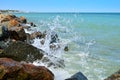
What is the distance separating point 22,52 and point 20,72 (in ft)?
12.3

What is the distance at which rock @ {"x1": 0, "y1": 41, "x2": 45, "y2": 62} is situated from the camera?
10.8 metres

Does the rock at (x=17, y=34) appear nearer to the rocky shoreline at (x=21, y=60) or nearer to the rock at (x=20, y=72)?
the rocky shoreline at (x=21, y=60)

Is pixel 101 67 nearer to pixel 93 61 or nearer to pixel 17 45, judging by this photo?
pixel 93 61

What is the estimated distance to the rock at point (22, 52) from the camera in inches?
425

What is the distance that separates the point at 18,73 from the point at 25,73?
166 mm

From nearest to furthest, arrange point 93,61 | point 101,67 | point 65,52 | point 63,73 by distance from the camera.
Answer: point 63,73 < point 101,67 < point 93,61 < point 65,52

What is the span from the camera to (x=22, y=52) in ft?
37.1

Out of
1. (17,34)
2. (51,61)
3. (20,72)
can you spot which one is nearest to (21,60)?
(51,61)

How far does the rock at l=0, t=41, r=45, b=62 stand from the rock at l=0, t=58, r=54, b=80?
106 inches

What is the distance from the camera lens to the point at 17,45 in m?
11.3

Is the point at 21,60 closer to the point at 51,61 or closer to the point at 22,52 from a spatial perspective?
the point at 22,52

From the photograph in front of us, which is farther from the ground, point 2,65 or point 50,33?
point 2,65

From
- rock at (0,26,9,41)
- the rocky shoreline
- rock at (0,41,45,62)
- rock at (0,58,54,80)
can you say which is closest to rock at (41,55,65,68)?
the rocky shoreline

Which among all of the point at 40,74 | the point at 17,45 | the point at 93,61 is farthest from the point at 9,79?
the point at 93,61
